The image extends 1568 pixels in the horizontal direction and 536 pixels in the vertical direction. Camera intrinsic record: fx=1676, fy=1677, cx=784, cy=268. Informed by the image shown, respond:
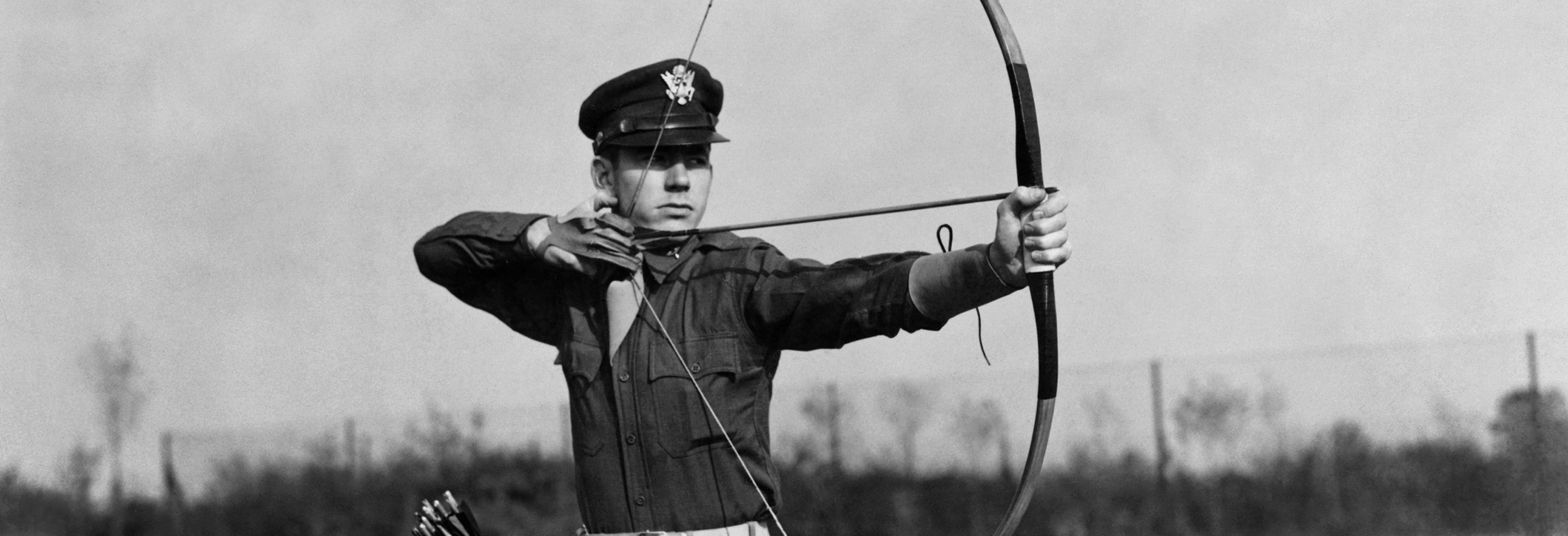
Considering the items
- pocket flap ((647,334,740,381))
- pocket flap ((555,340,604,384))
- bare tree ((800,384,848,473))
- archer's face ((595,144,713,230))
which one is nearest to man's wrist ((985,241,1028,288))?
pocket flap ((647,334,740,381))

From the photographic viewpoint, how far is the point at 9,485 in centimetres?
564

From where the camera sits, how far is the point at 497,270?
2879mm

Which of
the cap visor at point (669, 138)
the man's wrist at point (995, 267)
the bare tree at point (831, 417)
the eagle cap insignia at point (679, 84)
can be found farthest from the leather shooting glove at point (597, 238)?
the bare tree at point (831, 417)

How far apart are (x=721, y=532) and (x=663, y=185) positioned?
58cm

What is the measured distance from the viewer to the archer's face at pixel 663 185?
2.78 metres

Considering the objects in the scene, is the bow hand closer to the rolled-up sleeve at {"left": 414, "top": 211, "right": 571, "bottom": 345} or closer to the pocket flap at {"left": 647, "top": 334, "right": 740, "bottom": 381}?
the pocket flap at {"left": 647, "top": 334, "right": 740, "bottom": 381}

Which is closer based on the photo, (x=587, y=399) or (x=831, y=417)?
(x=587, y=399)

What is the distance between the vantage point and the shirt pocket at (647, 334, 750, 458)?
105 inches

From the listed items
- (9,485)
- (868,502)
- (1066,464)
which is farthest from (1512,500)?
(9,485)

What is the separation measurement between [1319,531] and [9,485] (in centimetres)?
465

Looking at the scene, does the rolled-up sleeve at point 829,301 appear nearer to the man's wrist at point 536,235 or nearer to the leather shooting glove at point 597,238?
the leather shooting glove at point 597,238

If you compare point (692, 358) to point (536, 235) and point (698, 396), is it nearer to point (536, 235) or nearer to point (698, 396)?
point (698, 396)

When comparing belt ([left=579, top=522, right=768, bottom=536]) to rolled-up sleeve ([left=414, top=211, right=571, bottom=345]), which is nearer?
belt ([left=579, top=522, right=768, bottom=536])

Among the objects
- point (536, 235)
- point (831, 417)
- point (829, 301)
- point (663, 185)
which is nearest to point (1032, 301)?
point (829, 301)
